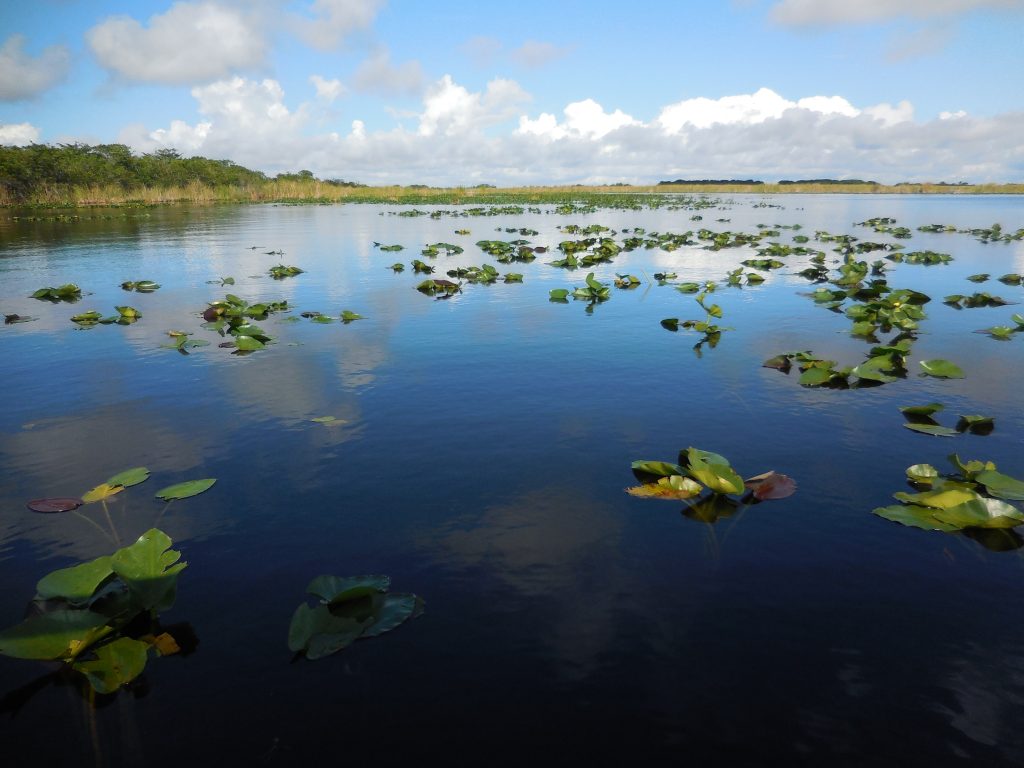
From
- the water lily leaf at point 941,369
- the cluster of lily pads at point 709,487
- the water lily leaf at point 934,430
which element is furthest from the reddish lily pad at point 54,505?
the water lily leaf at point 941,369

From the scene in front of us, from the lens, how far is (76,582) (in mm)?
2787

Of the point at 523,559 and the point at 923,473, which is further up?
the point at 923,473

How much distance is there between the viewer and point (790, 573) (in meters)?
3.21

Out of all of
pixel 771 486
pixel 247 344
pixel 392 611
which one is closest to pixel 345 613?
pixel 392 611

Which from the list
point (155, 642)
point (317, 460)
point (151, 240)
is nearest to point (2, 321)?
point (317, 460)

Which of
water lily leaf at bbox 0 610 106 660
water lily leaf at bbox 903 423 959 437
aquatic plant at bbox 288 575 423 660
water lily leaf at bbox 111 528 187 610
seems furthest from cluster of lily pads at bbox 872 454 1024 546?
water lily leaf at bbox 0 610 106 660

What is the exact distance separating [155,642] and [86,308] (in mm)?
10868

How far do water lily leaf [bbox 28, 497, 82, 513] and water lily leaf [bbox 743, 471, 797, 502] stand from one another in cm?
478

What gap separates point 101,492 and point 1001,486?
626 centimetres

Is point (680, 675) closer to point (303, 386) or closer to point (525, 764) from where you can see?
point (525, 764)

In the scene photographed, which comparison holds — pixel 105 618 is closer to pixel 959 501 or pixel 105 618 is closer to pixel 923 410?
pixel 959 501

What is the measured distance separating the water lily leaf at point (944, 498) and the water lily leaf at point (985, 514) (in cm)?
4

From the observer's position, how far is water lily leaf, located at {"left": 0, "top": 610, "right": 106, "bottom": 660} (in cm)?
239

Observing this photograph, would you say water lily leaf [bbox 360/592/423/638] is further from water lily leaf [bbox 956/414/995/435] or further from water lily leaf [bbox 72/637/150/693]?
water lily leaf [bbox 956/414/995/435]
